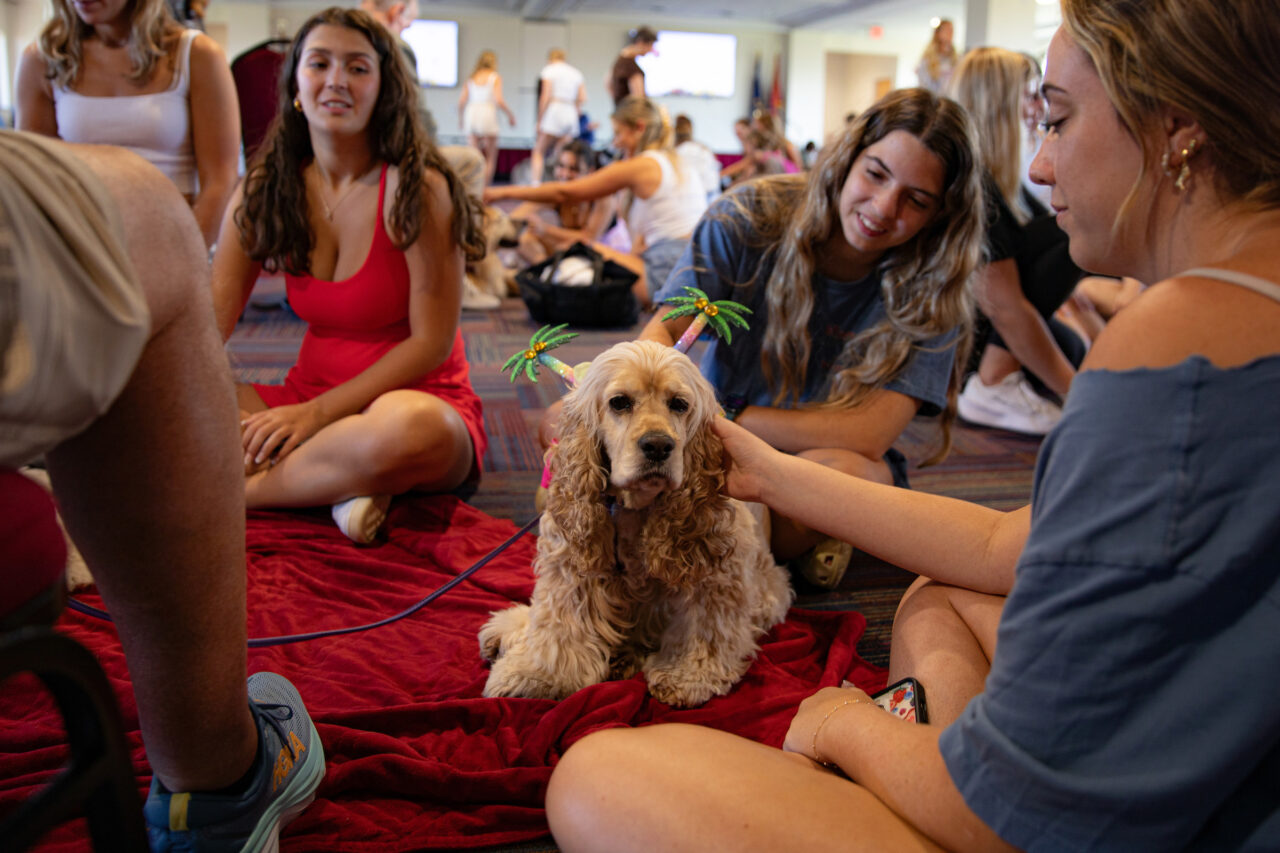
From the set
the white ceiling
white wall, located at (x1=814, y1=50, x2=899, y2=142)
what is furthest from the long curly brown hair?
white wall, located at (x1=814, y1=50, x2=899, y2=142)

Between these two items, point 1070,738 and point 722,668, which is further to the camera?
point 722,668

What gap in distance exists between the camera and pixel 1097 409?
0.78m

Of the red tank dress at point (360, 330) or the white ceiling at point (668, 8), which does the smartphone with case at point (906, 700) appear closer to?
the red tank dress at point (360, 330)

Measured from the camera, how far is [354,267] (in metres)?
2.62

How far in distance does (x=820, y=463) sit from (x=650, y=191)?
387cm

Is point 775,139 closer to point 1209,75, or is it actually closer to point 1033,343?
point 1033,343

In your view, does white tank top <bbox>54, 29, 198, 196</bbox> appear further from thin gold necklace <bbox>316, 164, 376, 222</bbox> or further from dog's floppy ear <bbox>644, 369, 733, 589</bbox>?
dog's floppy ear <bbox>644, 369, 733, 589</bbox>

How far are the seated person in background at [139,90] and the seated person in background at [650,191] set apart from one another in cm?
230

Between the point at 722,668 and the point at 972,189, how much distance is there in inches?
49.5

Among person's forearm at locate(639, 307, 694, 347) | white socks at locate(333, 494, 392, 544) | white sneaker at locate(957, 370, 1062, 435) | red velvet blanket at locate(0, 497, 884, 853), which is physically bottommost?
red velvet blanket at locate(0, 497, 884, 853)

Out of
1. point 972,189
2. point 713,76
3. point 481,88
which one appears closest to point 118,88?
point 972,189

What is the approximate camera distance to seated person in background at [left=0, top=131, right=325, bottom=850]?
672mm

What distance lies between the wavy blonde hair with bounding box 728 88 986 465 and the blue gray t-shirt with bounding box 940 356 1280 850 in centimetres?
144

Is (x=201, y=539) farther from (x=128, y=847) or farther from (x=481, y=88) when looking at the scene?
(x=481, y=88)
